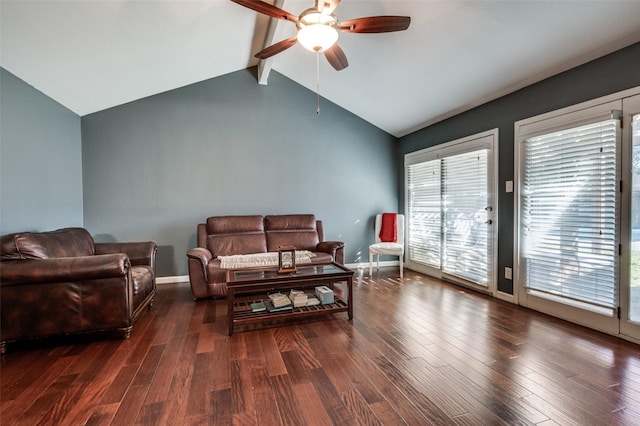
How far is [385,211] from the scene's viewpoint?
5.39 meters

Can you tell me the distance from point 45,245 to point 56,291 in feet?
1.57

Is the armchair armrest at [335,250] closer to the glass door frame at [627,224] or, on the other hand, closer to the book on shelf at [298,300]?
the book on shelf at [298,300]

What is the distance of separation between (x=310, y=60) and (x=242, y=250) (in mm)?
2774

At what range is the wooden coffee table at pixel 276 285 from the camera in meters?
2.59

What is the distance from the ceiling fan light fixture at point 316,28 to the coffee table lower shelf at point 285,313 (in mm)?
2279

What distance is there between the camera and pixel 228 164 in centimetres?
461

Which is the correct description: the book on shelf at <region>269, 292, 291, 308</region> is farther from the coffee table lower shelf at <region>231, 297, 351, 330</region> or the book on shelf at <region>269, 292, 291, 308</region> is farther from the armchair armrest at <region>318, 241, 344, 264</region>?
the armchair armrest at <region>318, 241, 344, 264</region>

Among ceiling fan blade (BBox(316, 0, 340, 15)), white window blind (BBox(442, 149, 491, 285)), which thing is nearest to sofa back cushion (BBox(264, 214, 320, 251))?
white window blind (BBox(442, 149, 491, 285))

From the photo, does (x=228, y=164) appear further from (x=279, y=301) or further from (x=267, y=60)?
(x=279, y=301)

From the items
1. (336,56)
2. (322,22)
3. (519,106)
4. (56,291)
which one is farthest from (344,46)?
(56,291)

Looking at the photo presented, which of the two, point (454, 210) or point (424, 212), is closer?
point (454, 210)

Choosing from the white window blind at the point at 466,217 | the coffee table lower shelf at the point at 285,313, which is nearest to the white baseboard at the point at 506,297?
the white window blind at the point at 466,217

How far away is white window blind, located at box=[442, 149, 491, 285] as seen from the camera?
12.2 ft

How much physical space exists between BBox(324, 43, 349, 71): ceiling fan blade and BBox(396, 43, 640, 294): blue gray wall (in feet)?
6.44
